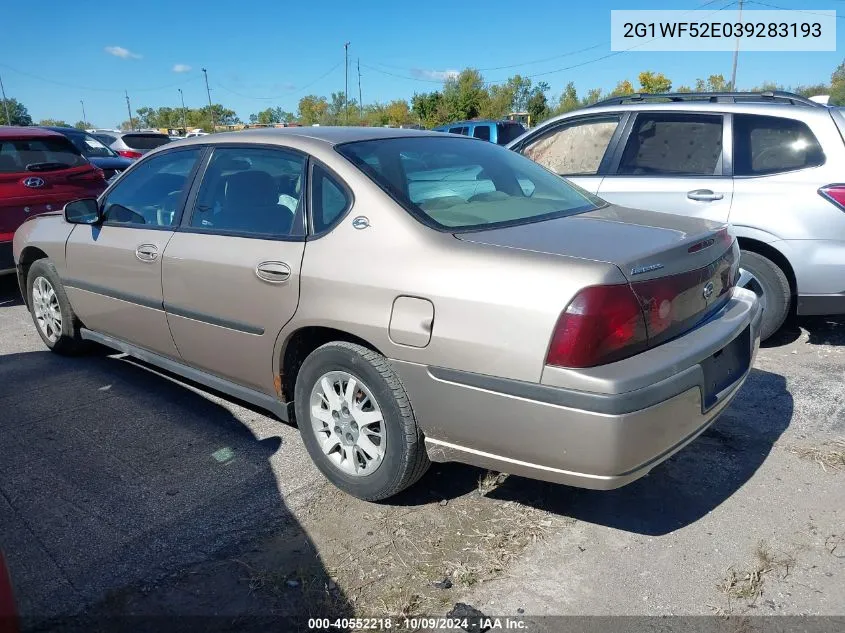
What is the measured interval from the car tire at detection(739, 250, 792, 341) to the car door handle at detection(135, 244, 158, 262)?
12.7 feet

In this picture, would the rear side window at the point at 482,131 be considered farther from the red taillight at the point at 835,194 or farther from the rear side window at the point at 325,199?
the rear side window at the point at 325,199

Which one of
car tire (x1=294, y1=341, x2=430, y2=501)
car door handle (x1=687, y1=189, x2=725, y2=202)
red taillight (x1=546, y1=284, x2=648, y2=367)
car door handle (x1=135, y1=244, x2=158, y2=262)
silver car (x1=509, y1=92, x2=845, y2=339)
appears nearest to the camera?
red taillight (x1=546, y1=284, x2=648, y2=367)

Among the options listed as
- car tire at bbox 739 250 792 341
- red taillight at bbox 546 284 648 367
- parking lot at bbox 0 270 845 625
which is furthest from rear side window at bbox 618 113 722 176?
red taillight at bbox 546 284 648 367

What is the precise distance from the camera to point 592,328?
2295 mm

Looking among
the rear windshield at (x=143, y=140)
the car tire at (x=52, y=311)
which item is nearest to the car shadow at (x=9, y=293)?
the car tire at (x=52, y=311)

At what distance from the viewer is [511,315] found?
7.82ft

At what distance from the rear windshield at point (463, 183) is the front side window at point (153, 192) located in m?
1.18

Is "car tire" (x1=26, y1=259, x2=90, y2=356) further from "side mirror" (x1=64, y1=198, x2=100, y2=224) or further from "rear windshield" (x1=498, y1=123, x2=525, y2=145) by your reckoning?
"rear windshield" (x1=498, y1=123, x2=525, y2=145)

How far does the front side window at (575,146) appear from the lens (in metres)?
5.59

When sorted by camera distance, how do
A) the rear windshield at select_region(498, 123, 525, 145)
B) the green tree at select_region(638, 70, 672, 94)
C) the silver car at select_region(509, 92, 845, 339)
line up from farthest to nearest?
the green tree at select_region(638, 70, 672, 94)
the rear windshield at select_region(498, 123, 525, 145)
the silver car at select_region(509, 92, 845, 339)

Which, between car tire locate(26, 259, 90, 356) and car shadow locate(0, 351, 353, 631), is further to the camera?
car tire locate(26, 259, 90, 356)

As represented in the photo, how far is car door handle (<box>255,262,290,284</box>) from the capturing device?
10.1 feet

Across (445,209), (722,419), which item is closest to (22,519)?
(445,209)

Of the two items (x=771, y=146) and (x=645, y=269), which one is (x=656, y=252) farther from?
(x=771, y=146)
